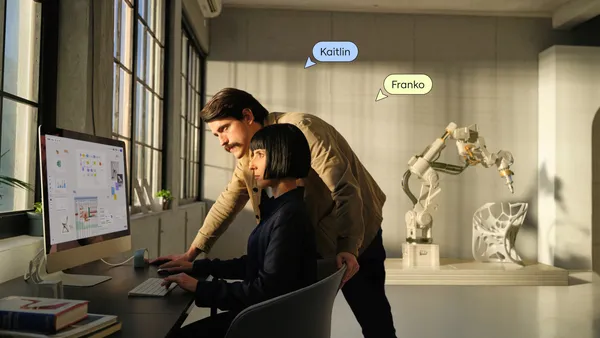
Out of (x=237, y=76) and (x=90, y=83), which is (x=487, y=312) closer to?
(x=90, y=83)

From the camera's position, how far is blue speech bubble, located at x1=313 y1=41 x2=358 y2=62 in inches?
262

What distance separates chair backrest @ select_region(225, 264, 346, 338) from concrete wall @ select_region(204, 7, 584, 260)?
548 centimetres

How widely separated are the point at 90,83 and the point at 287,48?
14.6 feet

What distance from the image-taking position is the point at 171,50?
461cm

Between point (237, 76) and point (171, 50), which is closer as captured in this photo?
point (171, 50)

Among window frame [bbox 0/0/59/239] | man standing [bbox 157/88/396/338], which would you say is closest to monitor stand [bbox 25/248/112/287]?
man standing [bbox 157/88/396/338]

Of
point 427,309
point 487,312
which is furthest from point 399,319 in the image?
point 487,312

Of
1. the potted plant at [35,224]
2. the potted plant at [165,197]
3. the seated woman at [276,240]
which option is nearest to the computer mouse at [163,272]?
the seated woman at [276,240]

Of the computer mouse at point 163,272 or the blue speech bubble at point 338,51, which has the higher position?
the blue speech bubble at point 338,51

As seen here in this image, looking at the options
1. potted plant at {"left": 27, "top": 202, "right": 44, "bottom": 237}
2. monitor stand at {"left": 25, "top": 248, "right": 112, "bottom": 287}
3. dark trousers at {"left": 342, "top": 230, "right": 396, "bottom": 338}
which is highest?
potted plant at {"left": 27, "top": 202, "right": 44, "bottom": 237}

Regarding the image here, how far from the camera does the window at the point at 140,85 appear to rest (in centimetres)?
339

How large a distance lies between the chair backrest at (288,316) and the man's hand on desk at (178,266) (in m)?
0.62

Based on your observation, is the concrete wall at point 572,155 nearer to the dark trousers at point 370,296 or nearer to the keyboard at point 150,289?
the dark trousers at point 370,296

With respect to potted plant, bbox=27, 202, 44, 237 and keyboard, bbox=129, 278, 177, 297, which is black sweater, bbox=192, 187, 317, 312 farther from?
potted plant, bbox=27, 202, 44, 237
